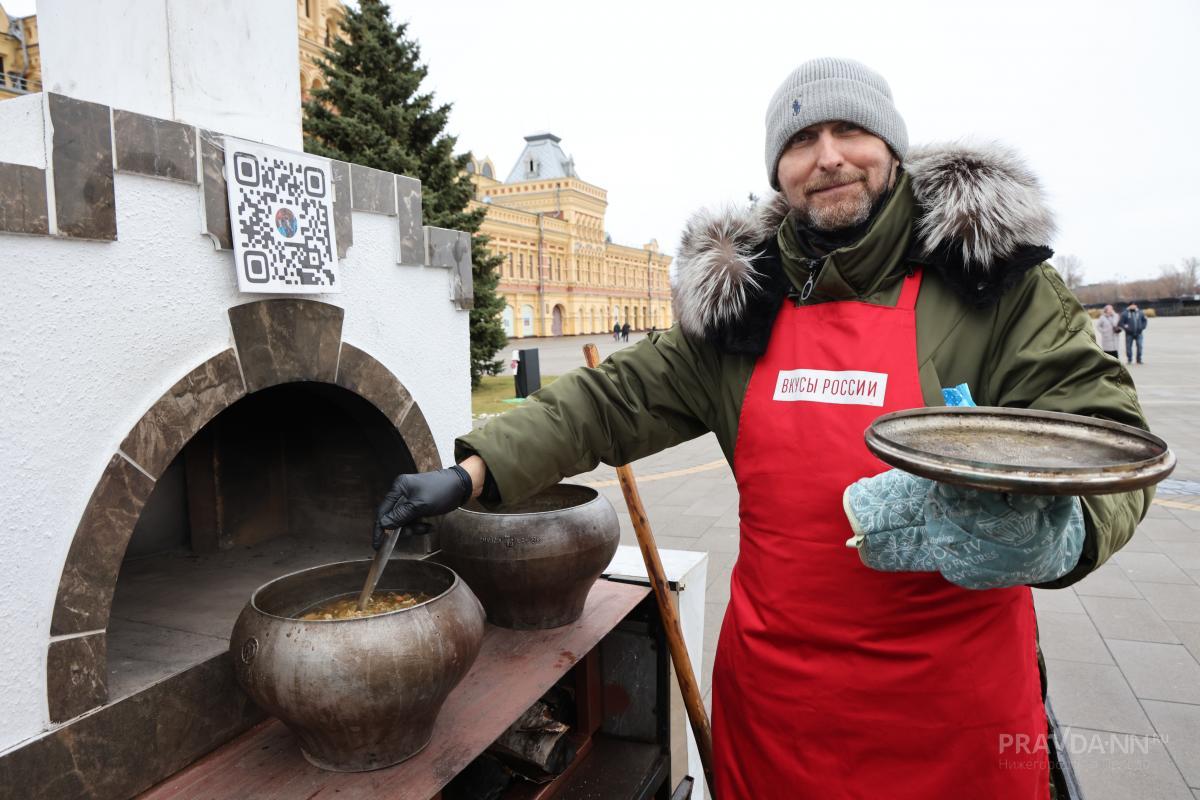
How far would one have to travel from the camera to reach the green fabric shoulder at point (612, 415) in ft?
6.03

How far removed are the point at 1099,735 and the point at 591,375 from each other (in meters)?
2.89

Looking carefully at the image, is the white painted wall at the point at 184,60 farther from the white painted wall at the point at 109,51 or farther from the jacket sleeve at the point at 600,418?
the jacket sleeve at the point at 600,418

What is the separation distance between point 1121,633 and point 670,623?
122 inches

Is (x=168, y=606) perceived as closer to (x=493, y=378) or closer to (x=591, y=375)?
(x=591, y=375)

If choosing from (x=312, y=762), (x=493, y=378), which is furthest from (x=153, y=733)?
(x=493, y=378)

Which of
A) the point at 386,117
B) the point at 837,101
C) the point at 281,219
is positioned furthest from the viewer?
the point at 386,117

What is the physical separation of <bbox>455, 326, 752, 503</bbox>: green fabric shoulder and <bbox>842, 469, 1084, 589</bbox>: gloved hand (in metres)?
0.56

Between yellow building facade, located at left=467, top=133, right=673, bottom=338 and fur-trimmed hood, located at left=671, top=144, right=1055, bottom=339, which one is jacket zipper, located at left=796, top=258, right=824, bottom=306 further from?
yellow building facade, located at left=467, top=133, right=673, bottom=338

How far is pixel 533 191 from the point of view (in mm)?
50156

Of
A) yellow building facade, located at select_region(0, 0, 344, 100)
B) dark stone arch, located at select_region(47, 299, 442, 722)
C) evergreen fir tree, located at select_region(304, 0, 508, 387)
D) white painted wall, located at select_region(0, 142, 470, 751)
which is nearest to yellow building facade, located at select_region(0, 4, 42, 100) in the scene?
yellow building facade, located at select_region(0, 0, 344, 100)

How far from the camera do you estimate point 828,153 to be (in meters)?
1.67

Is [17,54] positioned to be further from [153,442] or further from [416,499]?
[416,499]

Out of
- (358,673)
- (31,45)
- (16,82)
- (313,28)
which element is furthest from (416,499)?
(31,45)

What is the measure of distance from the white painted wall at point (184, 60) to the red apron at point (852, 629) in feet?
5.35
